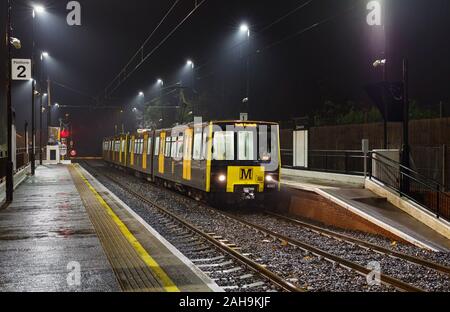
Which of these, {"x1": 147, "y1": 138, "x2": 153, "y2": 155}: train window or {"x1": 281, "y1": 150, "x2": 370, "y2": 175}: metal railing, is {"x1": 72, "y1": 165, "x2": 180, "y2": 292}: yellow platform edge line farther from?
{"x1": 147, "y1": 138, "x2": 153, "y2": 155}: train window

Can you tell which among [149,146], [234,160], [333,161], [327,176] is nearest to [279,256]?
[234,160]

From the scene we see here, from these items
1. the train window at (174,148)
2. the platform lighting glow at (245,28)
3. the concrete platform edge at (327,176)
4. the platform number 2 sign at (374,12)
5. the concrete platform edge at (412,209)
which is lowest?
the concrete platform edge at (412,209)

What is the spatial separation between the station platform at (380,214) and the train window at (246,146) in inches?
71.4

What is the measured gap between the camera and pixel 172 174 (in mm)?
21891

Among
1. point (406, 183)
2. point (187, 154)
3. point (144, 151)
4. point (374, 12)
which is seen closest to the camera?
point (406, 183)

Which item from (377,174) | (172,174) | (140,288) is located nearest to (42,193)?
(172,174)

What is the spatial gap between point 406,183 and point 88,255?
9.09 m

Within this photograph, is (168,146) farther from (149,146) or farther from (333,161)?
(333,161)

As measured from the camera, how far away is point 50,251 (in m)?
9.66

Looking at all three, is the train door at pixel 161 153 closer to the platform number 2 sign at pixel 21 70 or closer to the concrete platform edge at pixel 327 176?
the concrete platform edge at pixel 327 176

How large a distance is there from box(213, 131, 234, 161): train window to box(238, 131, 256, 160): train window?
0.88 feet

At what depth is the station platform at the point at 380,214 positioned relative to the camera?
11.5 metres

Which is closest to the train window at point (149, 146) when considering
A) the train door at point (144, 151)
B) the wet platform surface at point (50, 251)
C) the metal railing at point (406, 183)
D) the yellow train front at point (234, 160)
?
the train door at point (144, 151)

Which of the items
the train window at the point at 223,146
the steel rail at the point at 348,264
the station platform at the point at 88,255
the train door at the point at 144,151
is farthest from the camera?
the train door at the point at 144,151
